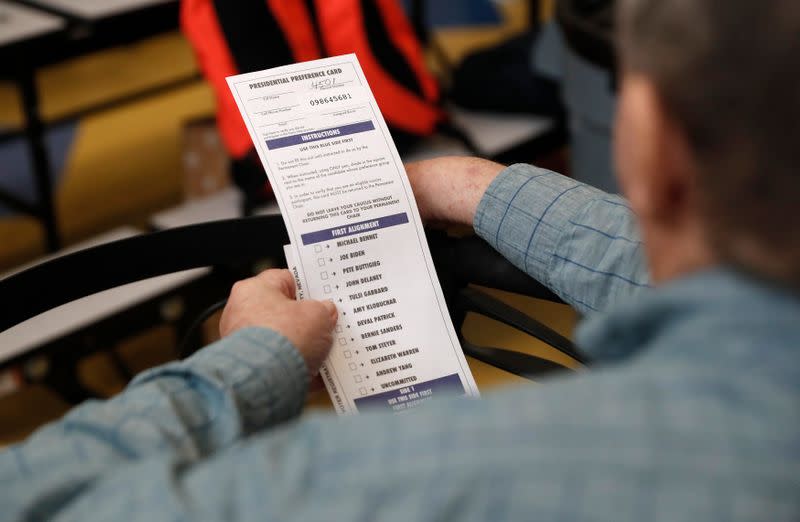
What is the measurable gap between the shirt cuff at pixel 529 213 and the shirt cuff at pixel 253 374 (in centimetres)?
36

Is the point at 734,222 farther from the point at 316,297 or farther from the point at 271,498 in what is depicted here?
the point at 316,297

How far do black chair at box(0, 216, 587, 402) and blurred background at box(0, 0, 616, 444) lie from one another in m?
0.09

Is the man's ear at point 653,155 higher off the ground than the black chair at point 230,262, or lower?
higher

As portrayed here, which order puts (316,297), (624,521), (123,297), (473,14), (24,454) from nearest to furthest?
(624,521)
(24,454)
(316,297)
(123,297)
(473,14)

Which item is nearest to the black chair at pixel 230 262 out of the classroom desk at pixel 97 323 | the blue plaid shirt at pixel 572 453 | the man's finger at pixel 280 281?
the man's finger at pixel 280 281

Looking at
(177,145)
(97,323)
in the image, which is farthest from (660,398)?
(177,145)

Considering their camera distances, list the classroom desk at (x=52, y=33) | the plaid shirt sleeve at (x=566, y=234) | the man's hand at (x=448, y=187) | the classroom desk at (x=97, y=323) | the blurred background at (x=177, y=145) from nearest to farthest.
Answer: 1. the plaid shirt sleeve at (x=566, y=234)
2. the man's hand at (x=448, y=187)
3. the classroom desk at (x=97, y=323)
4. the blurred background at (x=177, y=145)
5. the classroom desk at (x=52, y=33)

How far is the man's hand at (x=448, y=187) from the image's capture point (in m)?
1.12

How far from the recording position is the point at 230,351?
30.9 inches

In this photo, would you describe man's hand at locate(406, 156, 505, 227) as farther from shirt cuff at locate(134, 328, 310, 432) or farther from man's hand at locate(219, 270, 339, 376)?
shirt cuff at locate(134, 328, 310, 432)

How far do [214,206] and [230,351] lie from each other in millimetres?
1591

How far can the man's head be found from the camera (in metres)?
0.46

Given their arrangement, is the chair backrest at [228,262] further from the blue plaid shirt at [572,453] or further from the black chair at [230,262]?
the blue plaid shirt at [572,453]

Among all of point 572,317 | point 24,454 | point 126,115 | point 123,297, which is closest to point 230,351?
point 24,454
